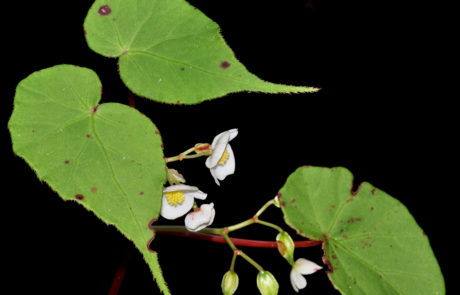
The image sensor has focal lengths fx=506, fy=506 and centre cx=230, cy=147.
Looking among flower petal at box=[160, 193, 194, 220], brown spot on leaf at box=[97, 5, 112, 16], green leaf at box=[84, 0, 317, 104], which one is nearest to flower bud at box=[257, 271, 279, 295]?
flower petal at box=[160, 193, 194, 220]

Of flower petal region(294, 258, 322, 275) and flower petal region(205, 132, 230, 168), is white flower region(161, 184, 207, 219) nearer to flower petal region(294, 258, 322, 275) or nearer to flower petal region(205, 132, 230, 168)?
flower petal region(205, 132, 230, 168)

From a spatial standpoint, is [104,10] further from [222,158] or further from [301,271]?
[301,271]

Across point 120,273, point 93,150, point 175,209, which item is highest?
point 93,150

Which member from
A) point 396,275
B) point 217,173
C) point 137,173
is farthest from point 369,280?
point 137,173

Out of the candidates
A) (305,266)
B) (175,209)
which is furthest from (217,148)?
(305,266)

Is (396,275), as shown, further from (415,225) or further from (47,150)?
(47,150)

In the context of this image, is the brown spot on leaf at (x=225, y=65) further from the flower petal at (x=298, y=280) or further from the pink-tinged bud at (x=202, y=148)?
the flower petal at (x=298, y=280)

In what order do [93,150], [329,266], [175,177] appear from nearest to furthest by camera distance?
[93,150] → [175,177] → [329,266]

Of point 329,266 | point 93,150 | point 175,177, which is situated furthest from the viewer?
point 329,266
